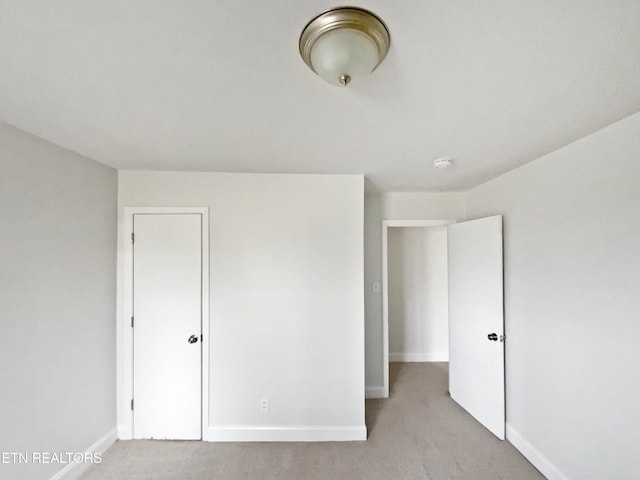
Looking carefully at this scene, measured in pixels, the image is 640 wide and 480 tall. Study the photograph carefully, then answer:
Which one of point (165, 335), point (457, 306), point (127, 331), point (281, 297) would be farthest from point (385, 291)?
point (127, 331)

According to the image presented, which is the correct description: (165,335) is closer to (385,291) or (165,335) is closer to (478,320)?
(385,291)

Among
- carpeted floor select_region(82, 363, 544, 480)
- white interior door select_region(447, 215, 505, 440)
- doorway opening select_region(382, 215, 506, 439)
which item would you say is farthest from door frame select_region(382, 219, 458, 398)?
carpeted floor select_region(82, 363, 544, 480)

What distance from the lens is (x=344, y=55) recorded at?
0.90 meters

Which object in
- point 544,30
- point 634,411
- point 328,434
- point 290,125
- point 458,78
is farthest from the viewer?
point 328,434

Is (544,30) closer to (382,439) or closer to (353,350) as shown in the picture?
(353,350)

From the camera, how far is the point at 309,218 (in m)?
2.58

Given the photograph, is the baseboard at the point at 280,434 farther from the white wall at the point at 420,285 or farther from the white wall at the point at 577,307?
the white wall at the point at 420,285

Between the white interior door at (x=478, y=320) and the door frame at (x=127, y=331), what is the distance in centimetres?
255

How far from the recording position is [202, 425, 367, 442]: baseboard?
2.47m

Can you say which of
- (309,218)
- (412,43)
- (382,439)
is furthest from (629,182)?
(382,439)

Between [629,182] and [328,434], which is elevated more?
[629,182]

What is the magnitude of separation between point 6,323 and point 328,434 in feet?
7.86

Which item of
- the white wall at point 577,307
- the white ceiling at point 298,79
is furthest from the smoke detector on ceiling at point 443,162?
the white wall at point 577,307

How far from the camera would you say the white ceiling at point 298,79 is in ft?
2.75
